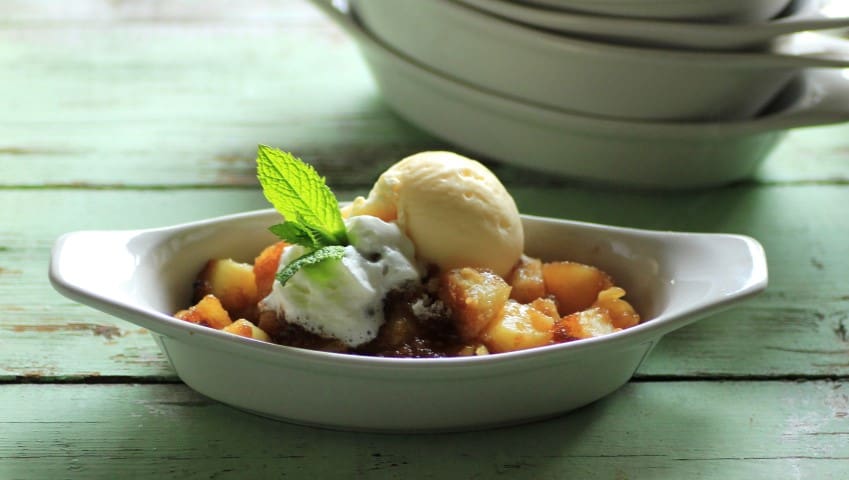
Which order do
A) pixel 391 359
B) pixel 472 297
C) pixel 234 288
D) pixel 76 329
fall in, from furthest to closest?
pixel 76 329, pixel 234 288, pixel 472 297, pixel 391 359

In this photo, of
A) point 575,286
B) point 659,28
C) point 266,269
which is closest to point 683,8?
point 659,28

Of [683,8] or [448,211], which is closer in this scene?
[448,211]

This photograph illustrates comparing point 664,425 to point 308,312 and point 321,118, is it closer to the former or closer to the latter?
point 308,312

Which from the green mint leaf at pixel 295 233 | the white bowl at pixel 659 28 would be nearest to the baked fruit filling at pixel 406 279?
the green mint leaf at pixel 295 233

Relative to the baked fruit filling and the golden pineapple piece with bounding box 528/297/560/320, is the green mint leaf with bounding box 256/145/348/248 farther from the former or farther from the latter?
the golden pineapple piece with bounding box 528/297/560/320

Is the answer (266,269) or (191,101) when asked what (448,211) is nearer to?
(266,269)

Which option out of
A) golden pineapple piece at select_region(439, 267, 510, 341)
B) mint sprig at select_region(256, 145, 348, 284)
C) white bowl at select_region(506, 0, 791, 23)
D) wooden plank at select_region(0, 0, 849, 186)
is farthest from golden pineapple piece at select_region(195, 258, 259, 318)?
white bowl at select_region(506, 0, 791, 23)

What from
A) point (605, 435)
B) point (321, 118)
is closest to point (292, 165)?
point (605, 435)

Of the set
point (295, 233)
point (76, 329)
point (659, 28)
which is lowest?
point (76, 329)
